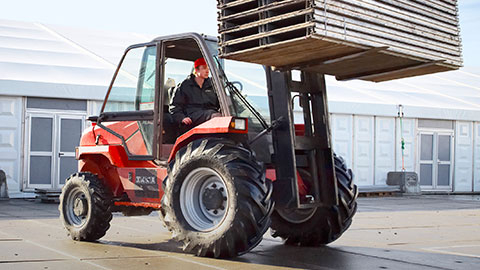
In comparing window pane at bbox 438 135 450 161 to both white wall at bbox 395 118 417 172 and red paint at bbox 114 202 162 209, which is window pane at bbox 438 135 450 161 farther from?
red paint at bbox 114 202 162 209

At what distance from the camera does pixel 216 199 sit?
678cm

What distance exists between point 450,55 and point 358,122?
14.3 m

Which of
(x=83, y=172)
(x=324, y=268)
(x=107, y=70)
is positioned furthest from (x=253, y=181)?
(x=107, y=70)

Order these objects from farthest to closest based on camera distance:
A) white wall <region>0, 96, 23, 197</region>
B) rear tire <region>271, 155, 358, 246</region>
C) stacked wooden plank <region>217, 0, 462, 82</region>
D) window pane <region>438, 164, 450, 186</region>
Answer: window pane <region>438, 164, 450, 186</region> < white wall <region>0, 96, 23, 197</region> < rear tire <region>271, 155, 358, 246</region> < stacked wooden plank <region>217, 0, 462, 82</region>

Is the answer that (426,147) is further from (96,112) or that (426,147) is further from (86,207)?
(86,207)

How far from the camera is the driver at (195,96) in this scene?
7727 millimetres

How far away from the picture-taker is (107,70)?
63.0 ft

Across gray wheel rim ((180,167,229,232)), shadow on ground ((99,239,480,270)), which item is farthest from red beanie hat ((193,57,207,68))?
shadow on ground ((99,239,480,270))

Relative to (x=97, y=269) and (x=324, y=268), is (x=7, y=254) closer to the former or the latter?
(x=97, y=269)

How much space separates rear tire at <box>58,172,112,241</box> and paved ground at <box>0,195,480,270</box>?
192mm

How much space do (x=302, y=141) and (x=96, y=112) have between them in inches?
436

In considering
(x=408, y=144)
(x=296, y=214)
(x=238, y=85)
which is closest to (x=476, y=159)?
(x=408, y=144)

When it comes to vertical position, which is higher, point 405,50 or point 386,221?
point 405,50

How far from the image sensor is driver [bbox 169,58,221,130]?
773 cm
